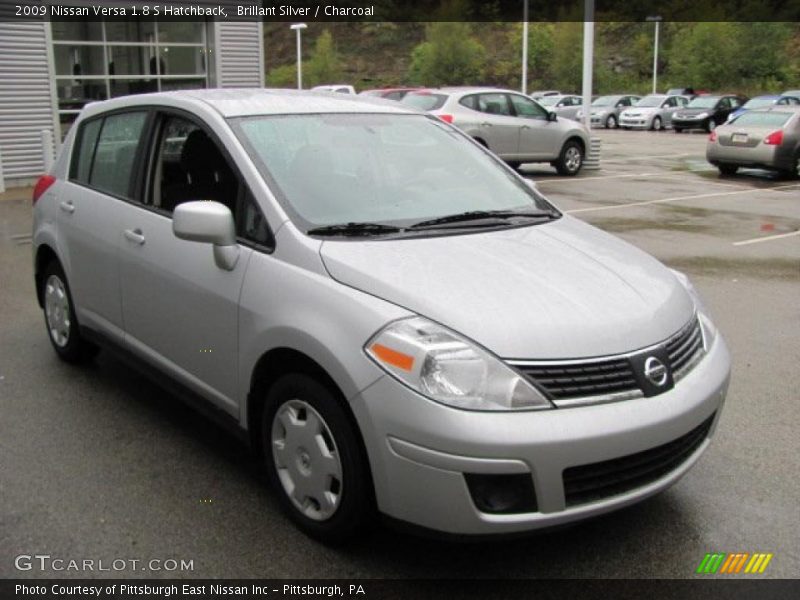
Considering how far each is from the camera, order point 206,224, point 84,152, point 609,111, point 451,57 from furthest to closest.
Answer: point 451,57 → point 609,111 → point 84,152 → point 206,224

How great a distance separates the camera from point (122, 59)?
17328 millimetres

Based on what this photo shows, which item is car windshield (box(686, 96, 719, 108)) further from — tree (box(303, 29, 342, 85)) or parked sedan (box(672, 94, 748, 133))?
tree (box(303, 29, 342, 85))

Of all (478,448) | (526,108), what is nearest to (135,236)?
(478,448)

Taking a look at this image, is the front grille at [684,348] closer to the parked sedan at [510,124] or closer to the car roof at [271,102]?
the car roof at [271,102]

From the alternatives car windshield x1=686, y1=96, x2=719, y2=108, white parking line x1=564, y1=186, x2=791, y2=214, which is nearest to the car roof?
white parking line x1=564, y1=186, x2=791, y2=214

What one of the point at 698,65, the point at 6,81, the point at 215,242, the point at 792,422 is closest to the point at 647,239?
the point at 792,422

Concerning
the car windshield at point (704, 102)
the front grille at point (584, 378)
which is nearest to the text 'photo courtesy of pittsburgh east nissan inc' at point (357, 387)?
the front grille at point (584, 378)

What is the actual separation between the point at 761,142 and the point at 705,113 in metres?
18.8

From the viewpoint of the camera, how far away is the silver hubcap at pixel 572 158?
58.2 feet

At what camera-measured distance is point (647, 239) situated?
1013 cm

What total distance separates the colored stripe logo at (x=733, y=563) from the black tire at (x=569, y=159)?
A: 15.0 meters

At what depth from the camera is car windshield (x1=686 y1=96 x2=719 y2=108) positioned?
35125 mm

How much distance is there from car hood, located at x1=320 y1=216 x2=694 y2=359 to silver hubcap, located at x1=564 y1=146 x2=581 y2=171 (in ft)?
47.6

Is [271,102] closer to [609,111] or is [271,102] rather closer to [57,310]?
[57,310]
